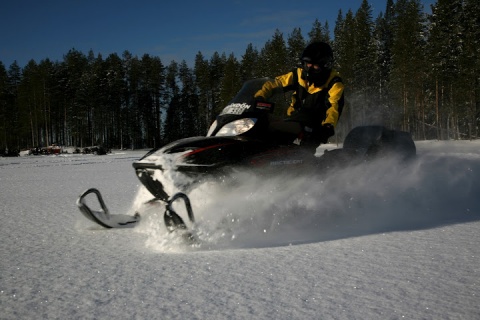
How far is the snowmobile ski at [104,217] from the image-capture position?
11.6 ft

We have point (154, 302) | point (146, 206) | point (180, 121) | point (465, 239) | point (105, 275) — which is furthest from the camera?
point (180, 121)

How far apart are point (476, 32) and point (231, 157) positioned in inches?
1666

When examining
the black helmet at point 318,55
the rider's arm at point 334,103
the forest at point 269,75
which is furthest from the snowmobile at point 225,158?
the forest at point 269,75

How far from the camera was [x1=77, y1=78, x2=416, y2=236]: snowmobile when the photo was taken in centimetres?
333

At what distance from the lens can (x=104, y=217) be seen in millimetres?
3756

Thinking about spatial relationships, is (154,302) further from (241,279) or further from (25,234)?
(25,234)

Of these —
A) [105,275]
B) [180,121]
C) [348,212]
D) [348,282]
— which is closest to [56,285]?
[105,275]

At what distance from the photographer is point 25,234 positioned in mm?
3531

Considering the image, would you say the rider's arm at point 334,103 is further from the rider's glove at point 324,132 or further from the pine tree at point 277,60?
the pine tree at point 277,60

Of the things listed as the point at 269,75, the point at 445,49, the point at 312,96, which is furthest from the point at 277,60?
the point at 312,96

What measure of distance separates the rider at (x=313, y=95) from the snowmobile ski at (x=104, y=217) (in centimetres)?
184

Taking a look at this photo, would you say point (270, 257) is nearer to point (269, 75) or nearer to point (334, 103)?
point (334, 103)

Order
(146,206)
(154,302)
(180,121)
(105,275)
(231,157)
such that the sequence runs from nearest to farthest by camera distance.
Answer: (154,302) < (105,275) < (231,157) < (146,206) < (180,121)

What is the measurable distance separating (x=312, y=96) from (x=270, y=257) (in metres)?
2.71
